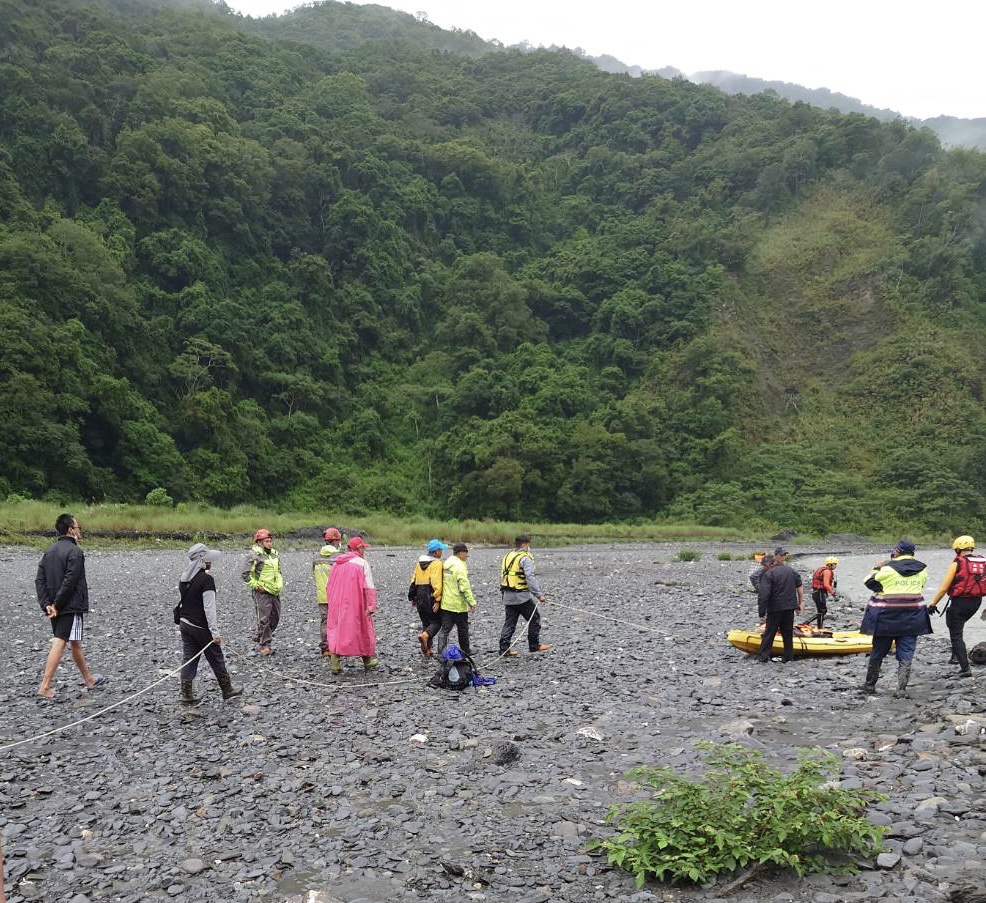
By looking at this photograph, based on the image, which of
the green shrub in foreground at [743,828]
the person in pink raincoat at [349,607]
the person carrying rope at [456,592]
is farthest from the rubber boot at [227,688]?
the green shrub in foreground at [743,828]

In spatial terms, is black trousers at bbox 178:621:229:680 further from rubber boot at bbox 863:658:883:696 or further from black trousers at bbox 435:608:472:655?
rubber boot at bbox 863:658:883:696

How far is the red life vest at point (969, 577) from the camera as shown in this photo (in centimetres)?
1005

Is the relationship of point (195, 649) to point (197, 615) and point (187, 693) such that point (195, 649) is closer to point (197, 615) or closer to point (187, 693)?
point (197, 615)

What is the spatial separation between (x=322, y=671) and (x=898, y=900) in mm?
8363

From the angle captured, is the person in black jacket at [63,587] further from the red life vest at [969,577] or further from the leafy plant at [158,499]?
the leafy plant at [158,499]

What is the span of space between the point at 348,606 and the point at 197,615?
A: 222 cm

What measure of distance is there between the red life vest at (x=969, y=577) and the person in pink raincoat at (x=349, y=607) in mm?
7872

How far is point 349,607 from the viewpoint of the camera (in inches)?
432

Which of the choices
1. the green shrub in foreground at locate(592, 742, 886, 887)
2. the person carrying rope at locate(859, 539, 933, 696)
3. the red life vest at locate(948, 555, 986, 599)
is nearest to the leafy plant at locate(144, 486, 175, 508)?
the person carrying rope at locate(859, 539, 933, 696)

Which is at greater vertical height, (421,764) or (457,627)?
(457,627)

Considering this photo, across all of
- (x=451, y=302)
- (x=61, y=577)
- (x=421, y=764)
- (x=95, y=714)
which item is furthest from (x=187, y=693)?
(x=451, y=302)

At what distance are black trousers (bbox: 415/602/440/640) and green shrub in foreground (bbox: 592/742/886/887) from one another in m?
5.80

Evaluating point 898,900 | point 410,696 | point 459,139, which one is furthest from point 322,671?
point 459,139

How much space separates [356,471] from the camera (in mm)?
55625
